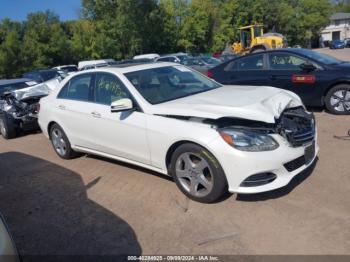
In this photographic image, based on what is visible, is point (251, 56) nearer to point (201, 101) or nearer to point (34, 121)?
point (201, 101)

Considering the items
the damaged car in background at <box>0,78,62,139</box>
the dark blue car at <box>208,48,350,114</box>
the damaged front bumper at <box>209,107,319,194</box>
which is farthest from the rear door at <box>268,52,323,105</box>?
the damaged car in background at <box>0,78,62,139</box>

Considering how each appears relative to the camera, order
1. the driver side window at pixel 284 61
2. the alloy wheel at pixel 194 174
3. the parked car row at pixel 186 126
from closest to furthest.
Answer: the parked car row at pixel 186 126, the alloy wheel at pixel 194 174, the driver side window at pixel 284 61

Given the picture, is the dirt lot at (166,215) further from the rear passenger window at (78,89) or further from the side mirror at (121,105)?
the rear passenger window at (78,89)

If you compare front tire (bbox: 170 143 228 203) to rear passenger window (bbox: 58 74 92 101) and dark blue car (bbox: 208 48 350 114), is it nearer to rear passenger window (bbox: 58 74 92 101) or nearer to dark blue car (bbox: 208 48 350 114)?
rear passenger window (bbox: 58 74 92 101)

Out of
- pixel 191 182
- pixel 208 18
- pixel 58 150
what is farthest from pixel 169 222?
pixel 208 18

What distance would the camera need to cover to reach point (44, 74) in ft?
65.7

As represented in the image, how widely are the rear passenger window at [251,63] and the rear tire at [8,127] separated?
5.71 meters

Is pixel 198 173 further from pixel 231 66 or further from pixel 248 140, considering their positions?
A: pixel 231 66

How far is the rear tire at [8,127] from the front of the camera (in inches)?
363

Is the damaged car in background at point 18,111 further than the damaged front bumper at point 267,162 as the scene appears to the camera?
Yes

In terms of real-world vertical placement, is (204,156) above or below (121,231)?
above

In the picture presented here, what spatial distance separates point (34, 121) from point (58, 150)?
10.5ft

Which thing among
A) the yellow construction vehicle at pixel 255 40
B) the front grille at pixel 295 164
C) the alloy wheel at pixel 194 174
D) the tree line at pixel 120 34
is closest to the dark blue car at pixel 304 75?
the front grille at pixel 295 164

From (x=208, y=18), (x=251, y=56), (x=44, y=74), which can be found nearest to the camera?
(x=251, y=56)
